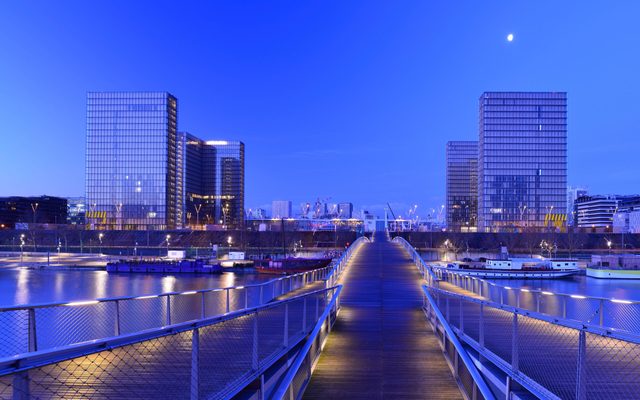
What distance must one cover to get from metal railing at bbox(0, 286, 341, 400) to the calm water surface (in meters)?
37.3

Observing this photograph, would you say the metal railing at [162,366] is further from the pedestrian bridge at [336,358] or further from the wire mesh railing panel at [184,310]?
the wire mesh railing panel at [184,310]

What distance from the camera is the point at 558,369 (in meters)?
6.57

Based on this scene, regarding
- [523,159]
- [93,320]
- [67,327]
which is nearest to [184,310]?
[93,320]

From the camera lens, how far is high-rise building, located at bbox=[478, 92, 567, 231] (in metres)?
122

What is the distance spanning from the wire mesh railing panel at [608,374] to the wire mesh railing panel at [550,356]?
0.69ft

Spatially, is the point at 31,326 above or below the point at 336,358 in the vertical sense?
above

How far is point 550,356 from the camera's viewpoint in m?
7.20

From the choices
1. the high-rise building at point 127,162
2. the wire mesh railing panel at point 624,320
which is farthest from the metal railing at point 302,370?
the high-rise building at point 127,162

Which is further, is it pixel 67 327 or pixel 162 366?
pixel 67 327

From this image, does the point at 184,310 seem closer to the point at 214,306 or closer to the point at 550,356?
the point at 214,306

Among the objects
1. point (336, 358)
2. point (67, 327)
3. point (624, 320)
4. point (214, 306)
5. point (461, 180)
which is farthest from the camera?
point (461, 180)

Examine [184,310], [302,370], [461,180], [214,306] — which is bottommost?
[214,306]

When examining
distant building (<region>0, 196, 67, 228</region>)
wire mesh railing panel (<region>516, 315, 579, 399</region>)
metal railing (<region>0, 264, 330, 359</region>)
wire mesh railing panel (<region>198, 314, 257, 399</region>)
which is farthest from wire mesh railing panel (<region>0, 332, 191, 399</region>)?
distant building (<region>0, 196, 67, 228</region>)

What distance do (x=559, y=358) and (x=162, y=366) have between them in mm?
5182
